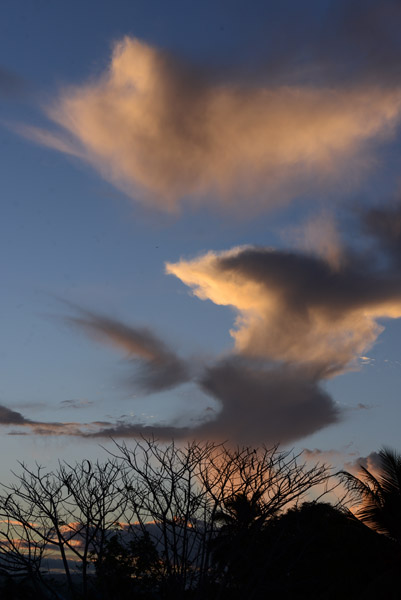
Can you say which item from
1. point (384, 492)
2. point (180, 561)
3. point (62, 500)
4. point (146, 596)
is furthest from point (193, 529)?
point (384, 492)

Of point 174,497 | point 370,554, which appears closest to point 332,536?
point 370,554

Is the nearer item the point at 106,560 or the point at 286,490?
the point at 286,490

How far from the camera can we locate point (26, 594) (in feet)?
73.0

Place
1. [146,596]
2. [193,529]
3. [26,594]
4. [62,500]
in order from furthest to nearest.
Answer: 1. [146,596]
2. [26,594]
3. [62,500]
4. [193,529]

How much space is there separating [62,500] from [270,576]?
11.3m

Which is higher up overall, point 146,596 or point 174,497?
point 174,497

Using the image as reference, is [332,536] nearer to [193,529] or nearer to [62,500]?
[193,529]

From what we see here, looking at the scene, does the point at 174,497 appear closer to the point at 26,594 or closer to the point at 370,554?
the point at 26,594

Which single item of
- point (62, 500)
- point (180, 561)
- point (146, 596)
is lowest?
point (146, 596)

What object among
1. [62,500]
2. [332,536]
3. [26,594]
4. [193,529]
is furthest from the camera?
[332,536]

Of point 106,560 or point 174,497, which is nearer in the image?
point 174,497

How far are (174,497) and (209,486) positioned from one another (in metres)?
1.20

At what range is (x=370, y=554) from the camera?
24844mm

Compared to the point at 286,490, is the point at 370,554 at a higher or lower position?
lower
